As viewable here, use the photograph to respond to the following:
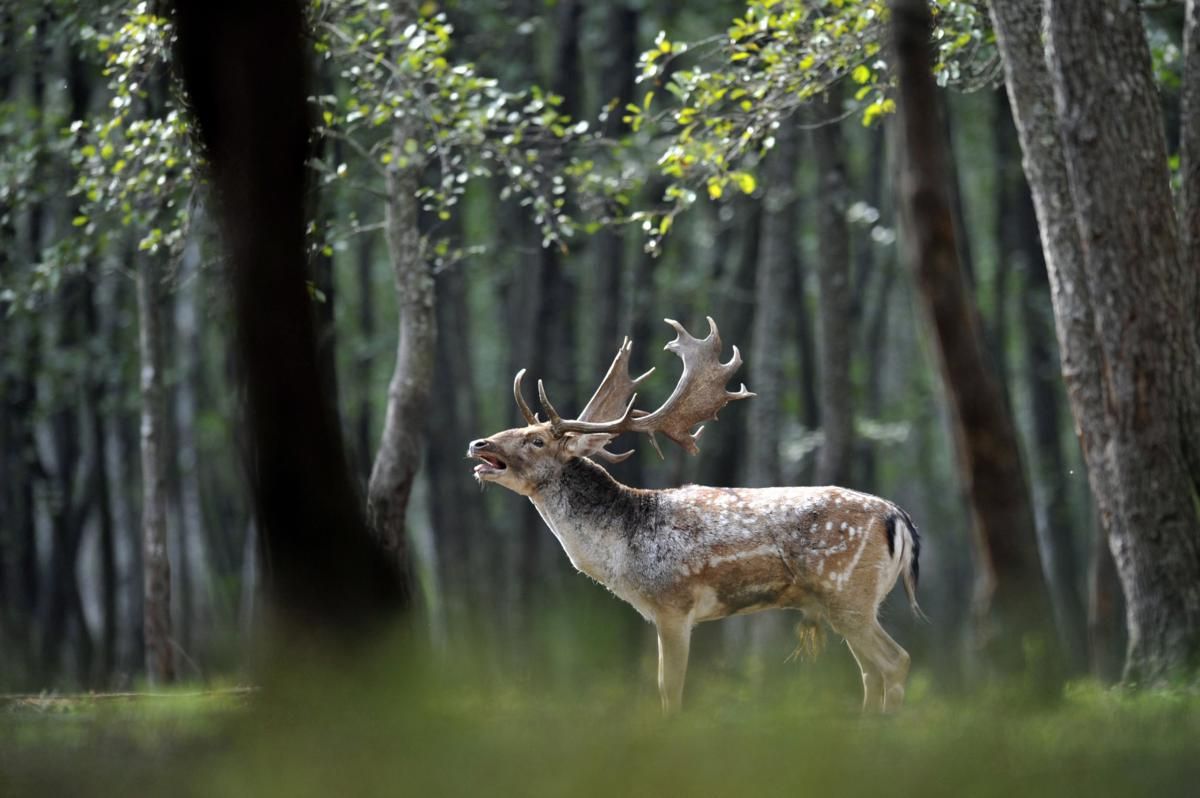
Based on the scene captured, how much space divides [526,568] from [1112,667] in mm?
7904

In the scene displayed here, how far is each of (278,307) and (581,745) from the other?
10.6 ft

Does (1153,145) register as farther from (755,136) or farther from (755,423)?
(755,423)

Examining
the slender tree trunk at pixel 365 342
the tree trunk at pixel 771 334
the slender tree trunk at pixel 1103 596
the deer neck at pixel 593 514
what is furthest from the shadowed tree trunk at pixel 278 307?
the slender tree trunk at pixel 365 342

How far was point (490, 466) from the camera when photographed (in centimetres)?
1088

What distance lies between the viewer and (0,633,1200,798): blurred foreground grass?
15.4 ft

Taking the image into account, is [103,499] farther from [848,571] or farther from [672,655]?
[848,571]

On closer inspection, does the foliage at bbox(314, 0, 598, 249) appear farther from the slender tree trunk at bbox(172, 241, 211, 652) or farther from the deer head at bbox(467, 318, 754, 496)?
the slender tree trunk at bbox(172, 241, 211, 652)

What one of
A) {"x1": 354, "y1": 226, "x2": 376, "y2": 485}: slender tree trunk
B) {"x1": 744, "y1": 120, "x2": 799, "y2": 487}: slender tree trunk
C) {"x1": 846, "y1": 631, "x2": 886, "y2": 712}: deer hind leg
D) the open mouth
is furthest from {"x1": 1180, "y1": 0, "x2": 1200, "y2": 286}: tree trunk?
{"x1": 354, "y1": 226, "x2": 376, "y2": 485}: slender tree trunk

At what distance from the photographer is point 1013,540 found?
7172 mm

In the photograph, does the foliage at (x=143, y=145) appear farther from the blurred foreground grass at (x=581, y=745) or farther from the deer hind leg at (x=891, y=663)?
the blurred foreground grass at (x=581, y=745)

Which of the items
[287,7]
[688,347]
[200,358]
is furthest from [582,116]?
[287,7]

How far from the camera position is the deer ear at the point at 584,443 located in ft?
36.3

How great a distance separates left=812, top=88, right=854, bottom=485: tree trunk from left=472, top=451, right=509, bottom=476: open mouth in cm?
810

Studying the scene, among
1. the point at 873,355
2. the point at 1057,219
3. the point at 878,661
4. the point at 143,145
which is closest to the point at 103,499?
the point at 143,145
